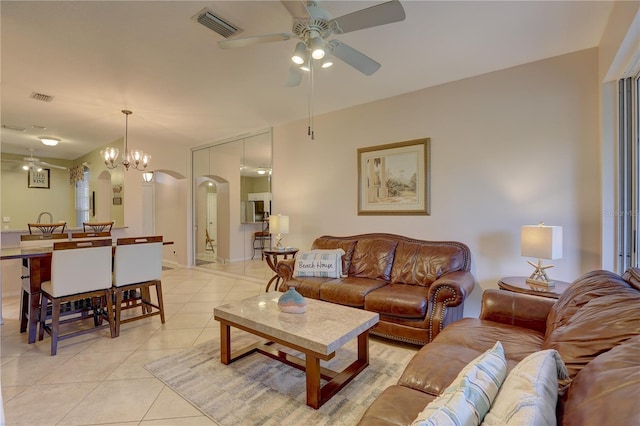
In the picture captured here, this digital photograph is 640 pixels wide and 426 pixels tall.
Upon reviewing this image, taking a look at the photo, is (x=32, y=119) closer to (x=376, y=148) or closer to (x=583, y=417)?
(x=376, y=148)

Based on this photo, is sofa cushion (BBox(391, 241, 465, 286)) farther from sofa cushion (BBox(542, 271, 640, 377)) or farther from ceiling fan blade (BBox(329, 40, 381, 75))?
ceiling fan blade (BBox(329, 40, 381, 75))

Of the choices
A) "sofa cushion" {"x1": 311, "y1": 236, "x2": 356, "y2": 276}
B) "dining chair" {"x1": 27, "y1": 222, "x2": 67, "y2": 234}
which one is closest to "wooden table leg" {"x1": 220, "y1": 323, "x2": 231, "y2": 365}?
"sofa cushion" {"x1": 311, "y1": 236, "x2": 356, "y2": 276}

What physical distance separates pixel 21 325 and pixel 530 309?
4696mm

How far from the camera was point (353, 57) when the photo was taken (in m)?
2.18

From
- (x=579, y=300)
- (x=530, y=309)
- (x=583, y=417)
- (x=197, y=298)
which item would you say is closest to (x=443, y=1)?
(x=579, y=300)

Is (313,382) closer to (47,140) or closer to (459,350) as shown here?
(459,350)

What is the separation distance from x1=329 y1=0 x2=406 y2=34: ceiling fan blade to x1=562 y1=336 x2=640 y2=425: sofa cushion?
70.2 inches

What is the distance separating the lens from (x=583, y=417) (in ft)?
2.47

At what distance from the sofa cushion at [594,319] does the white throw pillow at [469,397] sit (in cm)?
38

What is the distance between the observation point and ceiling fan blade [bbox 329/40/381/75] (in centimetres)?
204

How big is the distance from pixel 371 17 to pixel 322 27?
1.06ft

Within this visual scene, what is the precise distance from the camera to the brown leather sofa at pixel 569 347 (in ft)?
2.47

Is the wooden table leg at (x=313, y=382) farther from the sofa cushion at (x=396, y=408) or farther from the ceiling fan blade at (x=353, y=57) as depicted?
the ceiling fan blade at (x=353, y=57)

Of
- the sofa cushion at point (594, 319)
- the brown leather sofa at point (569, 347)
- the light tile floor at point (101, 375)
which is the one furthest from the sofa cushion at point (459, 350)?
the light tile floor at point (101, 375)
